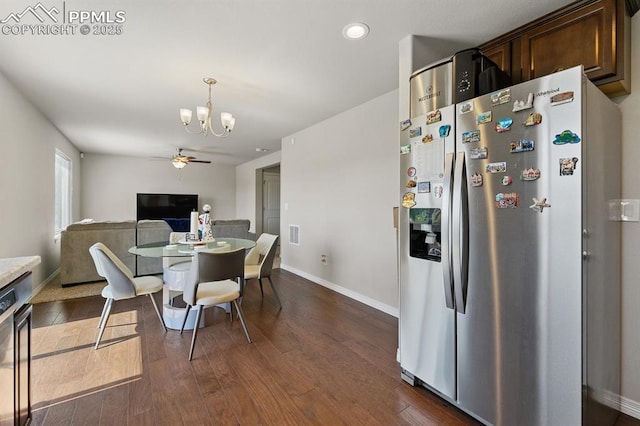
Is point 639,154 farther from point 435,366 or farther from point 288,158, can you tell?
point 288,158

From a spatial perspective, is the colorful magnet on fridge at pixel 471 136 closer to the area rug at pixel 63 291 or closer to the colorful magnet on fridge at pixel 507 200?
the colorful magnet on fridge at pixel 507 200

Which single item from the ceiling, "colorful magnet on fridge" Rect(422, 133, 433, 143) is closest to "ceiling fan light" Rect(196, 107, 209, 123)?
the ceiling

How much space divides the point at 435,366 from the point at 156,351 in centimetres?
213

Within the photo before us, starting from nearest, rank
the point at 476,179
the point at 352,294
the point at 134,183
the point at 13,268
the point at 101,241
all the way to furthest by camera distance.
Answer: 1. the point at 13,268
2. the point at 476,179
3. the point at 352,294
4. the point at 101,241
5. the point at 134,183

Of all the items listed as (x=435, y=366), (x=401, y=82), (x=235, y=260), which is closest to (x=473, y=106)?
(x=401, y=82)

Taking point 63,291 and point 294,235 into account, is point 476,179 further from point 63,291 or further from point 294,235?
point 63,291

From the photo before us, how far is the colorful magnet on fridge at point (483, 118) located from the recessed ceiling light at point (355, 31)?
109cm

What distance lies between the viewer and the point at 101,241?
4316mm

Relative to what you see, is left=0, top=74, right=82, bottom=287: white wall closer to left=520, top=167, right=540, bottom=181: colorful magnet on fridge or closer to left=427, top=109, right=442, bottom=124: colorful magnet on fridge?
left=427, top=109, right=442, bottom=124: colorful magnet on fridge

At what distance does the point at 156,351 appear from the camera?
2.35 metres

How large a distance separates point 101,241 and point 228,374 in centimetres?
356

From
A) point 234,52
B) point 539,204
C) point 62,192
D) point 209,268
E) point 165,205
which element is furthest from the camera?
point 165,205

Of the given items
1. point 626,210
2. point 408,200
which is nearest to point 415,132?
point 408,200

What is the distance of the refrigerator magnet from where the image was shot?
52.7 inches
